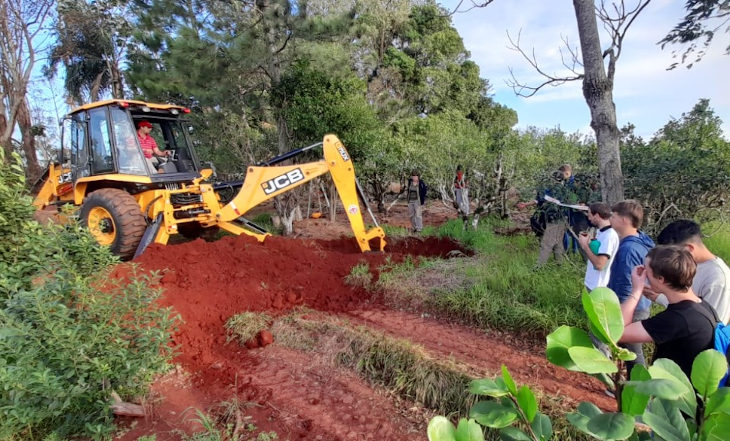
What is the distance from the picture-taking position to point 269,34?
9.16 meters

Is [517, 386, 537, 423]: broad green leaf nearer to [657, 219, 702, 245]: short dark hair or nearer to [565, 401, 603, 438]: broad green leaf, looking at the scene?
[565, 401, 603, 438]: broad green leaf

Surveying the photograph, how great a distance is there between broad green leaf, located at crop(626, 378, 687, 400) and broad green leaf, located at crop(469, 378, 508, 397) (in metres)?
0.22

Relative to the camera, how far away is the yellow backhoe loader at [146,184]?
239 inches

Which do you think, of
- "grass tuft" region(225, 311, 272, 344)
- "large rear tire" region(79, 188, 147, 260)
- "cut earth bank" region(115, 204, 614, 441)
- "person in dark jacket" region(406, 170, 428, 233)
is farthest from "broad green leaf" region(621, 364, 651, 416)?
"person in dark jacket" region(406, 170, 428, 233)

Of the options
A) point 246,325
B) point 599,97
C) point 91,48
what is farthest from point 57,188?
point 91,48

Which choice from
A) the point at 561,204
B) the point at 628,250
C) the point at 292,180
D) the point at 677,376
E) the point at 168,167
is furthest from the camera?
the point at 168,167

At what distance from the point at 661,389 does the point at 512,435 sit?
26cm

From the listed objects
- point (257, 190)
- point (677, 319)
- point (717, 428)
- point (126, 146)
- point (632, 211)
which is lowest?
point (677, 319)

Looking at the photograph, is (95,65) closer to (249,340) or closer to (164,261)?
(164,261)

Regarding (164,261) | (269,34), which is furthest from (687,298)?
(269,34)

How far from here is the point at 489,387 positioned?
778 mm

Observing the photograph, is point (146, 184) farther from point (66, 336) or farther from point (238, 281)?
point (66, 336)

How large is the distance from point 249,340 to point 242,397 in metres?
1.06

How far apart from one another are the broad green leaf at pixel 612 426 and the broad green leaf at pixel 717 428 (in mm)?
143
